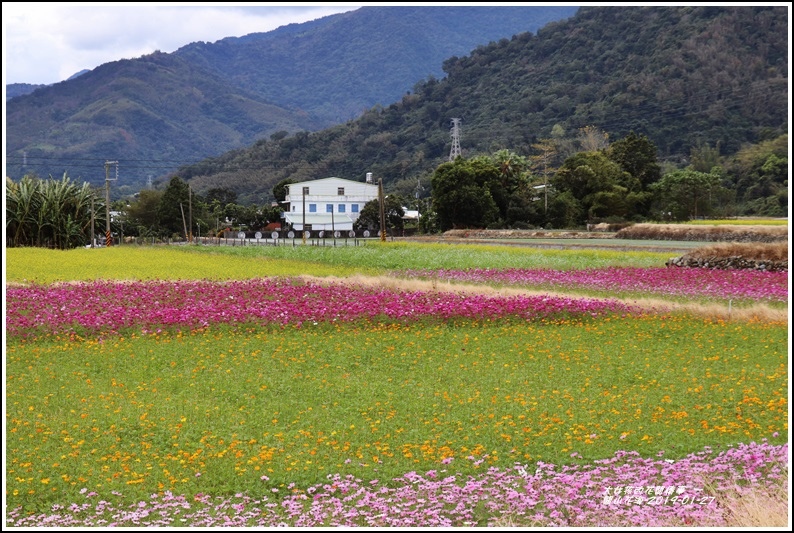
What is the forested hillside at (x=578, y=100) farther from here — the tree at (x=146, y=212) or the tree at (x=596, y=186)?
the tree at (x=596, y=186)

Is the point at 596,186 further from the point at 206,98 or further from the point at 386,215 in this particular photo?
the point at 206,98

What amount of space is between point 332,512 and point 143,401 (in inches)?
212

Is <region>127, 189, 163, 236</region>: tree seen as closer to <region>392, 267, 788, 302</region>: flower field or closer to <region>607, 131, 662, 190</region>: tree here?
<region>607, 131, 662, 190</region>: tree

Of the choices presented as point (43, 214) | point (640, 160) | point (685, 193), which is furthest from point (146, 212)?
point (685, 193)

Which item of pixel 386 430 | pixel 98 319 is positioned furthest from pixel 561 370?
pixel 98 319

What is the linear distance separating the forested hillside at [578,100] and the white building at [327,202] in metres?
12.6

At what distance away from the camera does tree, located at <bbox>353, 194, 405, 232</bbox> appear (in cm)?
8456

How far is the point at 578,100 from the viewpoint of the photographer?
126m

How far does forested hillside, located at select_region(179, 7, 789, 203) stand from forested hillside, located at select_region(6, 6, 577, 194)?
53.2 feet

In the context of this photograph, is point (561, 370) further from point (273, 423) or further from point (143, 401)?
point (143, 401)

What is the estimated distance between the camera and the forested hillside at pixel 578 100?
106000 millimetres

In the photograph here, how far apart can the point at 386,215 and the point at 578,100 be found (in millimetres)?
53167

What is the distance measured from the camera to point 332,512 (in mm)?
8305

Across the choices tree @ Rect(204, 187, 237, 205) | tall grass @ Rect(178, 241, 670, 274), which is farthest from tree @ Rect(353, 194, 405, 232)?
tall grass @ Rect(178, 241, 670, 274)
